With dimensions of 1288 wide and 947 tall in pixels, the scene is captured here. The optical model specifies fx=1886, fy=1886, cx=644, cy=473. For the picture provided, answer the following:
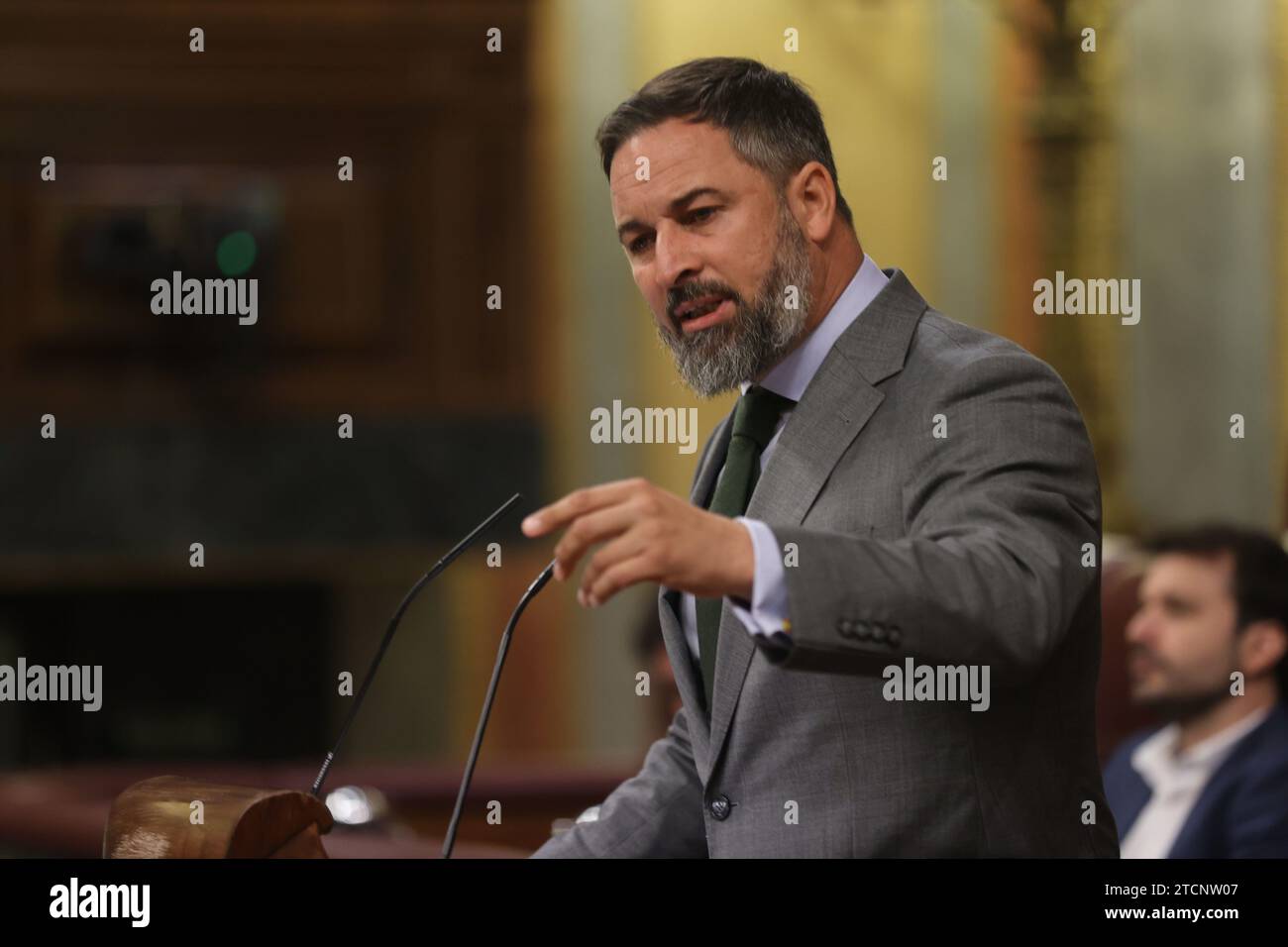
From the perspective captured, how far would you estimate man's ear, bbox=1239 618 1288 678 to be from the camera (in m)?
3.22

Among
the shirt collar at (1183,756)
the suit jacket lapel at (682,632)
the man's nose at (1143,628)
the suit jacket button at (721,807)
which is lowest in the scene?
the shirt collar at (1183,756)

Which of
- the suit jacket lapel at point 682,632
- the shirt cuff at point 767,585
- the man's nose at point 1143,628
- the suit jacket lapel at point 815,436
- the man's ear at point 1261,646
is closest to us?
the shirt cuff at point 767,585

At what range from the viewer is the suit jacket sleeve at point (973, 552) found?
131 cm

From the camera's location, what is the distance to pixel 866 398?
1.57 metres

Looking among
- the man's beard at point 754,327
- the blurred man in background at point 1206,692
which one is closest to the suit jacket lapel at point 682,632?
the man's beard at point 754,327

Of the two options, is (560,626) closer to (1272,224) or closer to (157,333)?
(157,333)

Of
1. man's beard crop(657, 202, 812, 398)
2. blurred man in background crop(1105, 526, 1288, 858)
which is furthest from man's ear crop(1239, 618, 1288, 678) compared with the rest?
man's beard crop(657, 202, 812, 398)

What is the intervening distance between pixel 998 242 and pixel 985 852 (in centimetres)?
469

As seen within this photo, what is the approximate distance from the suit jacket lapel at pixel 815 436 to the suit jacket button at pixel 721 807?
0.03 meters

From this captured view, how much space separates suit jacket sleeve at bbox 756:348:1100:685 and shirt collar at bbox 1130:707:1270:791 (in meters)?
1.85

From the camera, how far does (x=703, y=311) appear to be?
163 cm

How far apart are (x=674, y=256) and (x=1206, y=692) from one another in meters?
2.01

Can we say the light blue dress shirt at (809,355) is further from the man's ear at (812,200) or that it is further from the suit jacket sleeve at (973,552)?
the suit jacket sleeve at (973,552)
